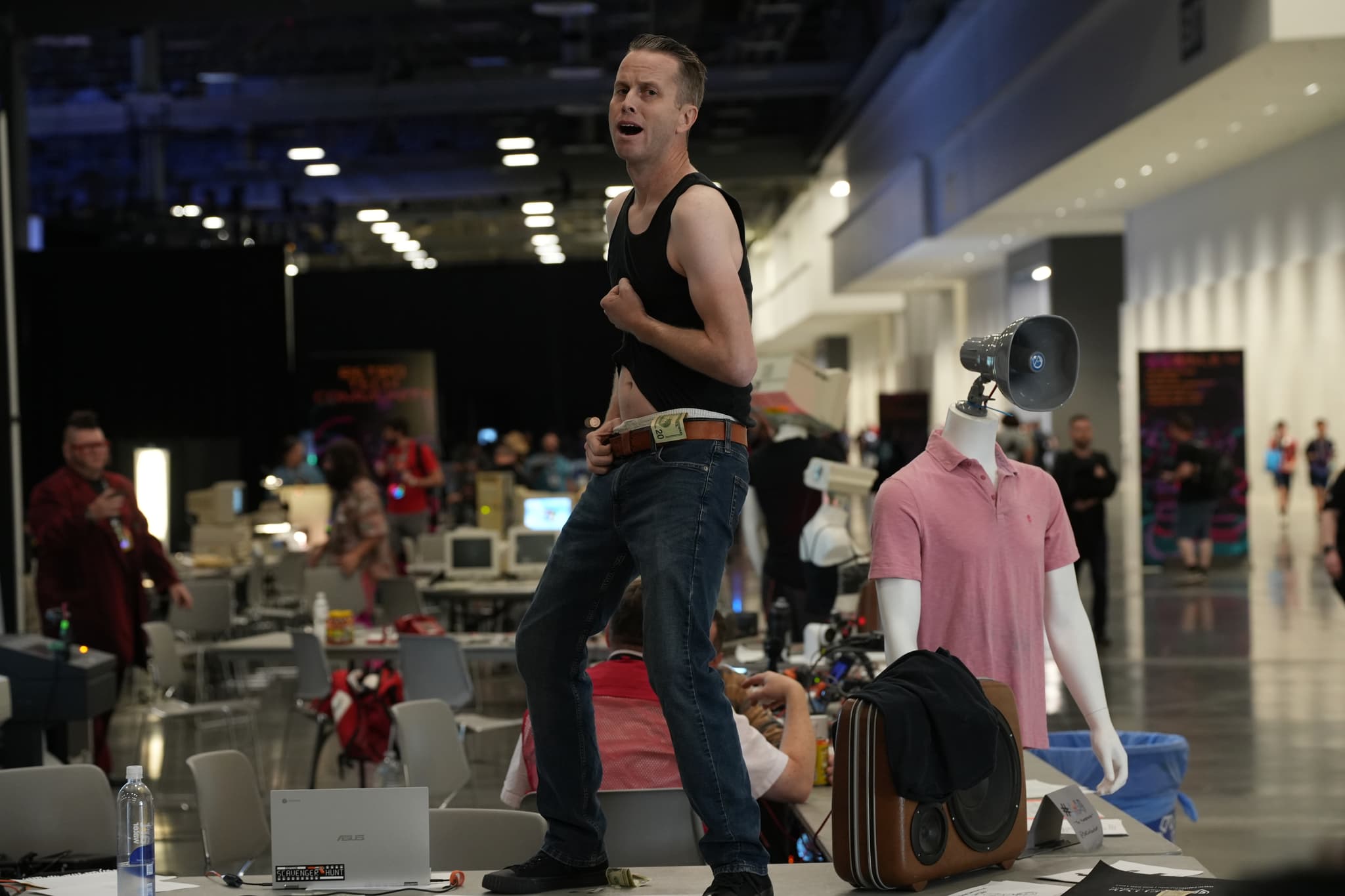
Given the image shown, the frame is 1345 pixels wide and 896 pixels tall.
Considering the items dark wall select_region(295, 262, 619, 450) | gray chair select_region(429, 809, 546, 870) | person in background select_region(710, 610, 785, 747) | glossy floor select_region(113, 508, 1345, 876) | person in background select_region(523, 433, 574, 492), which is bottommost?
glossy floor select_region(113, 508, 1345, 876)

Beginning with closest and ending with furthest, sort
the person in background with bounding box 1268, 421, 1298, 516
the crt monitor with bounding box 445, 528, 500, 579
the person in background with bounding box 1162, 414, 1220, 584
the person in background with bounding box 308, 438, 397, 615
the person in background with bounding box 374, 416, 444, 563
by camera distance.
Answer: the person in background with bounding box 308, 438, 397, 615
the crt monitor with bounding box 445, 528, 500, 579
the person in background with bounding box 374, 416, 444, 563
the person in background with bounding box 1162, 414, 1220, 584
the person in background with bounding box 1268, 421, 1298, 516

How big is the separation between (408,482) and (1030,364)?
960 centimetres

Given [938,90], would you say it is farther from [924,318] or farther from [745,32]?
[924,318]

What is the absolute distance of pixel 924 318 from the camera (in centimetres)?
3105

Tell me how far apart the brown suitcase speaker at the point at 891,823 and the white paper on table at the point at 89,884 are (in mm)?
1126

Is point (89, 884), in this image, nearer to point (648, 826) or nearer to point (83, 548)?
point (648, 826)

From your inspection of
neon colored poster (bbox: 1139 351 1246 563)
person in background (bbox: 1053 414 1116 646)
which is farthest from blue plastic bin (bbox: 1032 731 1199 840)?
neon colored poster (bbox: 1139 351 1246 563)

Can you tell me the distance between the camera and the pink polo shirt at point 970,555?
9.70 feet

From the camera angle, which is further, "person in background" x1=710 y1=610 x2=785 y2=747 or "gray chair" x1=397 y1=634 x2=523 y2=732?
"gray chair" x1=397 y1=634 x2=523 y2=732

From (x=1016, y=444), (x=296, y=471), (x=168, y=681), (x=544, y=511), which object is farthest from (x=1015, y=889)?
(x=1016, y=444)

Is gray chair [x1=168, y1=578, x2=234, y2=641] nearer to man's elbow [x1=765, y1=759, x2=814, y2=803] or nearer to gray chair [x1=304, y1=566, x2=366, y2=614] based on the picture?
gray chair [x1=304, y1=566, x2=366, y2=614]

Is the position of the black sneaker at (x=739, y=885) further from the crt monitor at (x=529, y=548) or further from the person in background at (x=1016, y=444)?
the person in background at (x=1016, y=444)

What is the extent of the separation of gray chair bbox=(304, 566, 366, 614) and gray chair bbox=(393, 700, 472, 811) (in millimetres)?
4071

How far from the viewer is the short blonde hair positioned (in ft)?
8.23
